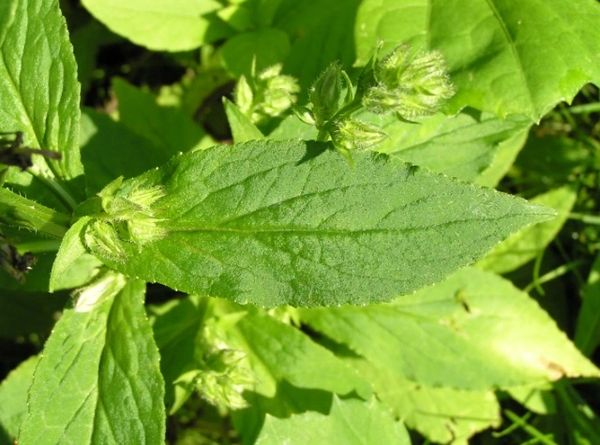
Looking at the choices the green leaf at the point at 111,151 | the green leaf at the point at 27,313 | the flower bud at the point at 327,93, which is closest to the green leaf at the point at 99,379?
the green leaf at the point at 111,151

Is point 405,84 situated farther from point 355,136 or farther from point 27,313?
point 27,313

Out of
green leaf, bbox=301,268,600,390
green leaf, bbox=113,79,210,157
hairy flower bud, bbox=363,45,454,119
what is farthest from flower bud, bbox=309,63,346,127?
green leaf, bbox=113,79,210,157

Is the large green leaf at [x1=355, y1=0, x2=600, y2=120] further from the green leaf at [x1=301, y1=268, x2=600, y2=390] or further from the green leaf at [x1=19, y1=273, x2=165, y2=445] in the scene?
the green leaf at [x1=19, y1=273, x2=165, y2=445]

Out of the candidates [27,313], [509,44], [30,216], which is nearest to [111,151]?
[27,313]

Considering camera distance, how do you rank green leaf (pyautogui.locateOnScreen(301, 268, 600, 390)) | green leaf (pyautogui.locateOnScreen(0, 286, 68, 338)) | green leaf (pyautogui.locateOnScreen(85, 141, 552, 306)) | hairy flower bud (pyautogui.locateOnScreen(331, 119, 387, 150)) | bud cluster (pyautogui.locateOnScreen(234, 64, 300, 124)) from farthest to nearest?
green leaf (pyautogui.locateOnScreen(0, 286, 68, 338))
green leaf (pyautogui.locateOnScreen(301, 268, 600, 390))
bud cluster (pyautogui.locateOnScreen(234, 64, 300, 124))
hairy flower bud (pyautogui.locateOnScreen(331, 119, 387, 150))
green leaf (pyautogui.locateOnScreen(85, 141, 552, 306))

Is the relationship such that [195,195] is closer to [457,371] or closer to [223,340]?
[223,340]

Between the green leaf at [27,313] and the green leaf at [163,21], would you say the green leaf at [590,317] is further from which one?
the green leaf at [27,313]
